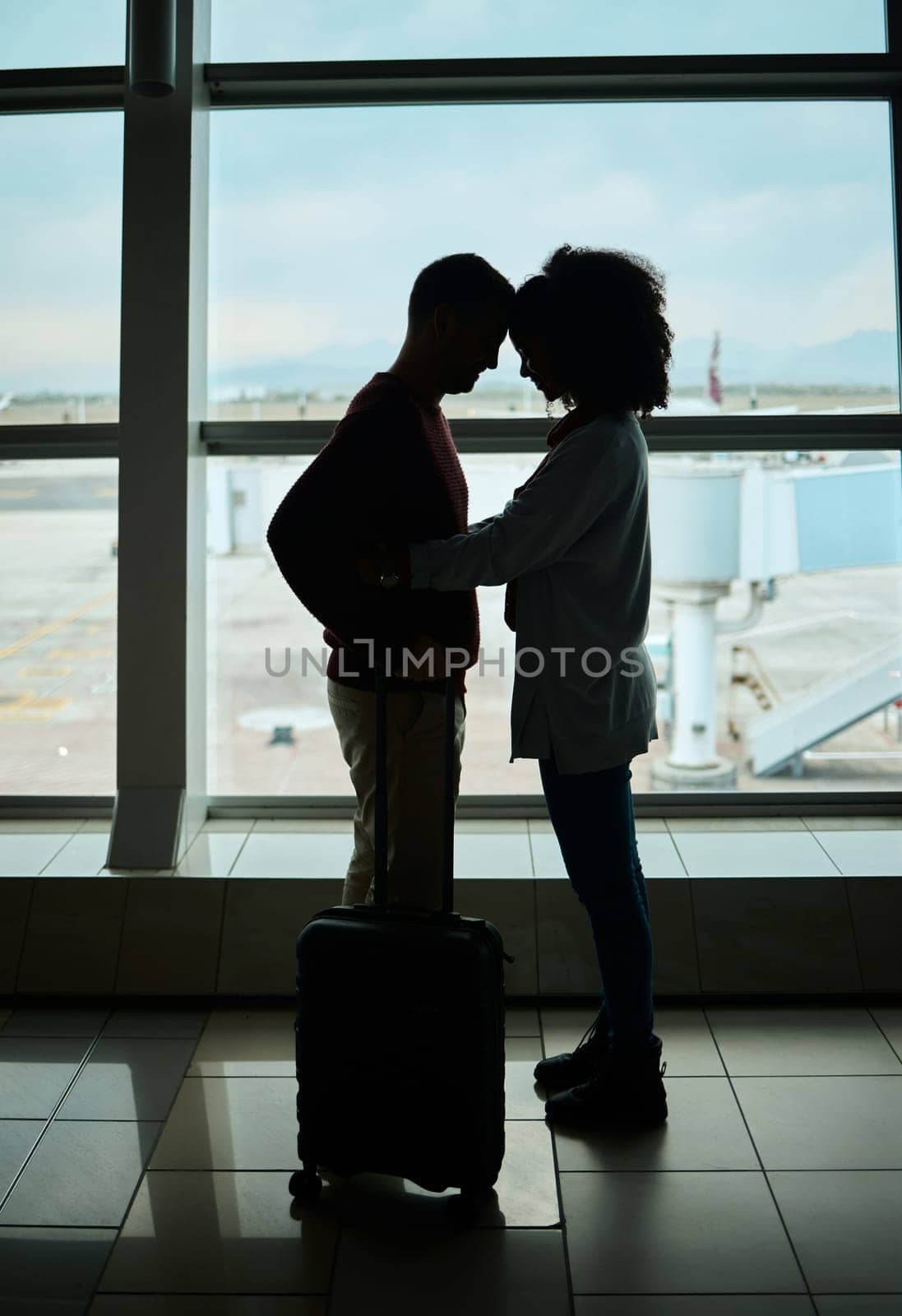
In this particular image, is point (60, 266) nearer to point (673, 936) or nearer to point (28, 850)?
point (28, 850)

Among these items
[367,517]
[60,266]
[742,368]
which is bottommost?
[367,517]

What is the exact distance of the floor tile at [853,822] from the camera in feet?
11.3

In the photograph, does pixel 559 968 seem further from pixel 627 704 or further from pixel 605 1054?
pixel 627 704

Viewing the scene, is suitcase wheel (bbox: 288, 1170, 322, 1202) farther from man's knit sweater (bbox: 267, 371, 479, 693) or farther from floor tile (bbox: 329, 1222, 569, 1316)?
man's knit sweater (bbox: 267, 371, 479, 693)

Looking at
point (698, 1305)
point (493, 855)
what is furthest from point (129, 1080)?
point (698, 1305)

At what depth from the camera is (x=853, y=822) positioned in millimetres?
3514

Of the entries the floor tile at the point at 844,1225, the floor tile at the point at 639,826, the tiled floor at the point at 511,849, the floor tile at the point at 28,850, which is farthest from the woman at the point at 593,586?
the floor tile at the point at 28,850

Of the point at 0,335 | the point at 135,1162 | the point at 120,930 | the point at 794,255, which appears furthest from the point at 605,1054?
the point at 0,335

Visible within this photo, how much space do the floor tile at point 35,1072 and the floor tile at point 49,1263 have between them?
436mm

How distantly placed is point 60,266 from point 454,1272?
2.97 meters

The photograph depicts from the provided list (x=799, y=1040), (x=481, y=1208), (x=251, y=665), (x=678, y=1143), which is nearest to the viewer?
(x=481, y=1208)

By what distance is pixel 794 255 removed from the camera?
3.50 meters

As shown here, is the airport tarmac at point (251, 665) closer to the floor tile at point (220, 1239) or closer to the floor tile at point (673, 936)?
the floor tile at point (673, 936)

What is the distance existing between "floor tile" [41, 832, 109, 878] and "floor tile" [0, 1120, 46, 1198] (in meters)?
0.79
